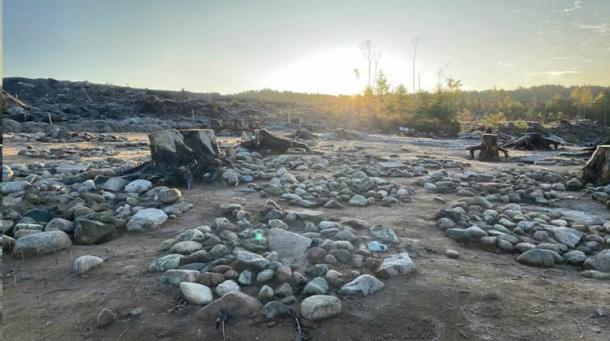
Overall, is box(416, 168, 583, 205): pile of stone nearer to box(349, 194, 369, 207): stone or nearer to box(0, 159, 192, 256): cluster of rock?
box(349, 194, 369, 207): stone

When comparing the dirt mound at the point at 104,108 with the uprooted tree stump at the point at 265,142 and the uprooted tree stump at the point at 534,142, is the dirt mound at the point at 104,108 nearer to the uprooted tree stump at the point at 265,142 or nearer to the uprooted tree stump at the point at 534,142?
the uprooted tree stump at the point at 265,142

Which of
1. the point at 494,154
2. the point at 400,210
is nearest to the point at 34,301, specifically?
the point at 400,210

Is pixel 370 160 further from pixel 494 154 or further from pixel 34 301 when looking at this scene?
pixel 34 301

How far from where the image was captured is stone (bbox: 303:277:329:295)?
2.31 meters

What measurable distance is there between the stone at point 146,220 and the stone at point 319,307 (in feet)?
6.31

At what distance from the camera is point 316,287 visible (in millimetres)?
2334

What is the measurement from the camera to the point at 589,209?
4469 millimetres

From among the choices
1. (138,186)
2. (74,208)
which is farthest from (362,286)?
(138,186)

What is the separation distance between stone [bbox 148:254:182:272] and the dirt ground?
3.6 inches

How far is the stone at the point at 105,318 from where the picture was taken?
6.59 feet

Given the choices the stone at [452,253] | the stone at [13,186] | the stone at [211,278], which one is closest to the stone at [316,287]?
the stone at [211,278]

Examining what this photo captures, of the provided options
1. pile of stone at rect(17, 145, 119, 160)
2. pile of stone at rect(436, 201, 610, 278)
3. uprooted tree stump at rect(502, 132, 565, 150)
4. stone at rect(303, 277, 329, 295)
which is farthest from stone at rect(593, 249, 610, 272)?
uprooted tree stump at rect(502, 132, 565, 150)

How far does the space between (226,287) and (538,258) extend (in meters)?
2.19

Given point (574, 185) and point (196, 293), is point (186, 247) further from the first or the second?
point (574, 185)
